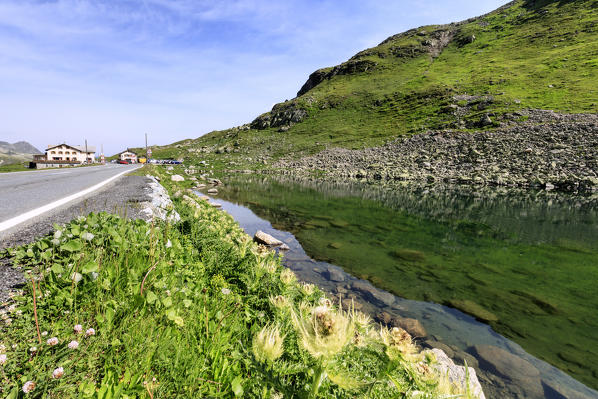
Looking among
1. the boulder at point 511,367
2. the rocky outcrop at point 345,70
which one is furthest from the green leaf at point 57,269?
the rocky outcrop at point 345,70

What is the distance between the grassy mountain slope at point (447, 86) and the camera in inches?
2852

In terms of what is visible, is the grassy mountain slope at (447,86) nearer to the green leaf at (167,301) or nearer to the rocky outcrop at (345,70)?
the rocky outcrop at (345,70)

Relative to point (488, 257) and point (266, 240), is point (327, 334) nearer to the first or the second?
point (266, 240)

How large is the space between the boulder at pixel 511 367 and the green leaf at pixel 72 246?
8.23m

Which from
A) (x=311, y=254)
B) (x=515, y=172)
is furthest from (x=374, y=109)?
(x=311, y=254)

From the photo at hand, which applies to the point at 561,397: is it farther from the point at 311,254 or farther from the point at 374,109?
the point at 374,109

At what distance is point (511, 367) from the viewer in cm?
589

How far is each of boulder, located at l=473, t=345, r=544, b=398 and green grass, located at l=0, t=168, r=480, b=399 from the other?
4.10m

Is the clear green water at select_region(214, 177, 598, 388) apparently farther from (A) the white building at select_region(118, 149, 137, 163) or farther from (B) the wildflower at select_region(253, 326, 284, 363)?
(A) the white building at select_region(118, 149, 137, 163)

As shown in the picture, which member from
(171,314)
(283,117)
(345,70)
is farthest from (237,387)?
(345,70)

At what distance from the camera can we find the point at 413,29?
7303 inches

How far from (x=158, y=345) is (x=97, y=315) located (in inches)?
30.4

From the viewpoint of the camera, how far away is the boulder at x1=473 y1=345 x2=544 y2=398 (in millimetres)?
5406

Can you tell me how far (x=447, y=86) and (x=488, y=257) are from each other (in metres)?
101
